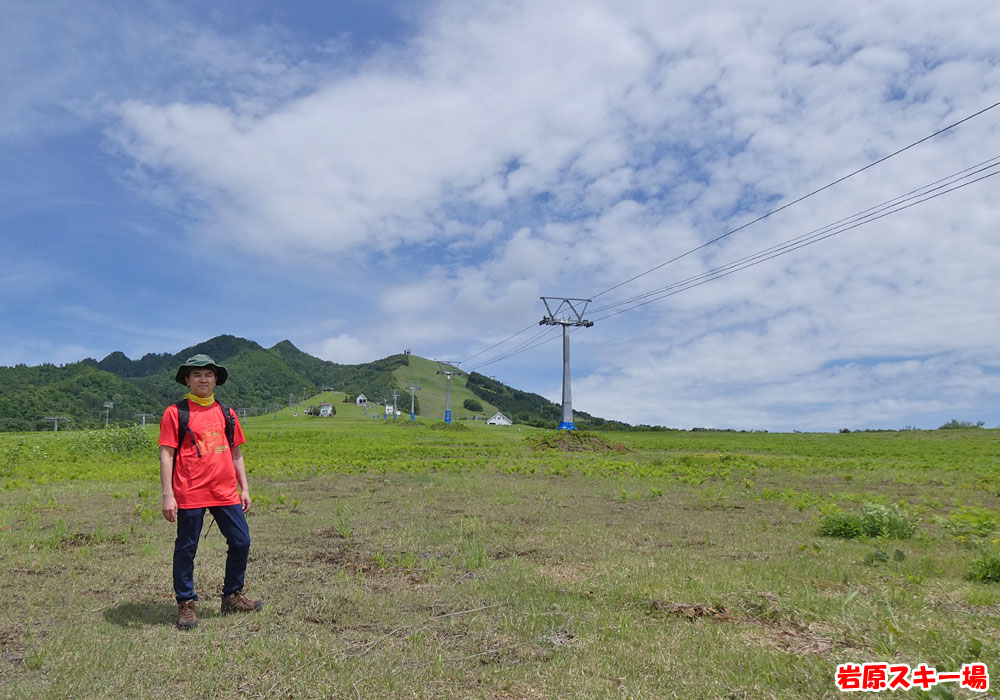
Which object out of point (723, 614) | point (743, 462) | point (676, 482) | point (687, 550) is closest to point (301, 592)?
point (723, 614)

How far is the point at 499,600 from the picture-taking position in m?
6.42

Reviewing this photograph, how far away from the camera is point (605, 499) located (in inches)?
599

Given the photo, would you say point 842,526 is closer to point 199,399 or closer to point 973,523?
point 973,523

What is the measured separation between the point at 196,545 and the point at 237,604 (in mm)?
830

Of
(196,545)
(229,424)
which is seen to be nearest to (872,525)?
(229,424)

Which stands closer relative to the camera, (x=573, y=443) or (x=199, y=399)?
(x=199, y=399)

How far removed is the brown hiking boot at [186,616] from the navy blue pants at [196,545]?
5 cm

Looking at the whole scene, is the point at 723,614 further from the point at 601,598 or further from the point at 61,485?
the point at 61,485

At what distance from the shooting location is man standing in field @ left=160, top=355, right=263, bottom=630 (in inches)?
235

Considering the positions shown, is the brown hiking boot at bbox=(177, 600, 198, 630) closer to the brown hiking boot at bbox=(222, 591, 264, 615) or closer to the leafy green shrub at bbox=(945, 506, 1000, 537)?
the brown hiking boot at bbox=(222, 591, 264, 615)

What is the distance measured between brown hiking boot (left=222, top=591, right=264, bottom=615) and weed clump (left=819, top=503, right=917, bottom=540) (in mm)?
9179

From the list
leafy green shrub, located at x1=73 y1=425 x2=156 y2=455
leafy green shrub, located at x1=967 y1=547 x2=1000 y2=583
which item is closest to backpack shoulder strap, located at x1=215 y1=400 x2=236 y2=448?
leafy green shrub, located at x1=967 y1=547 x2=1000 y2=583

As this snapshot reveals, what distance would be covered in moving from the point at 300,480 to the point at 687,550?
14.1 metres

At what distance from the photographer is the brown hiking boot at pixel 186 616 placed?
5789 millimetres
